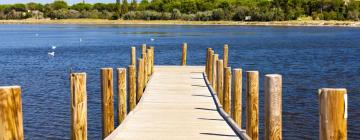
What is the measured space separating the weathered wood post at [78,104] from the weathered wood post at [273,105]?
133 inches

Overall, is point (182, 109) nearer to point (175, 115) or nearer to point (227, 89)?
point (175, 115)

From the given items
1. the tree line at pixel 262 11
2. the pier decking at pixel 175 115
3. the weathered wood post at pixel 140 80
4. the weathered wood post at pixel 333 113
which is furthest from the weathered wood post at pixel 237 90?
the tree line at pixel 262 11

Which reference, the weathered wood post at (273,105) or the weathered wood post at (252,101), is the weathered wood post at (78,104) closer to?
the weathered wood post at (273,105)

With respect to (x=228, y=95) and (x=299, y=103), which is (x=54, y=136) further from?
(x=299, y=103)

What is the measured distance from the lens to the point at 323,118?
7.32 metres

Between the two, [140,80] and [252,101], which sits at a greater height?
[252,101]

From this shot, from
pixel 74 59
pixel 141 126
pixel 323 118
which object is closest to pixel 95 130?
pixel 141 126

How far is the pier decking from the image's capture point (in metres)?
12.6

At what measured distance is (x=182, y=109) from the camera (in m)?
16.2

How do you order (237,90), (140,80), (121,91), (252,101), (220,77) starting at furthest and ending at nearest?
1. (140,80)
2. (220,77)
3. (121,91)
4. (237,90)
5. (252,101)

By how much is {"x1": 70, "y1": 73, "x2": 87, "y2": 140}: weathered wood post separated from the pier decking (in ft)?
2.32

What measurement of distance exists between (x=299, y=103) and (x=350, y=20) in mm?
152583

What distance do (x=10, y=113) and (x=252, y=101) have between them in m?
6.88

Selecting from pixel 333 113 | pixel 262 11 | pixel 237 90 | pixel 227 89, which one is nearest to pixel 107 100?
pixel 237 90
